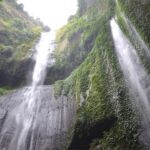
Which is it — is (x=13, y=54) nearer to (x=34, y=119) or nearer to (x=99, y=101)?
(x=34, y=119)

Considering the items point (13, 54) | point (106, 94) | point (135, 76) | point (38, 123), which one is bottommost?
point (38, 123)

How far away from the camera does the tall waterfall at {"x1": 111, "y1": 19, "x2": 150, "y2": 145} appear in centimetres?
1005

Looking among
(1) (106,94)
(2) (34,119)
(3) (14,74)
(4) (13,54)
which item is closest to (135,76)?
(1) (106,94)

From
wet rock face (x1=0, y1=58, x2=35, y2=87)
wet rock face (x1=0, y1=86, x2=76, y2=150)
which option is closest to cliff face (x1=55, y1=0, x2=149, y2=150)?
wet rock face (x1=0, y1=86, x2=76, y2=150)

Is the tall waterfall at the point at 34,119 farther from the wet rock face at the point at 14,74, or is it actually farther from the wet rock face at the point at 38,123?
the wet rock face at the point at 14,74

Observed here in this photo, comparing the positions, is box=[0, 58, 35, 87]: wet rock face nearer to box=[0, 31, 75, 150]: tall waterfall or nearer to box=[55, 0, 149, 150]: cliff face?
box=[0, 31, 75, 150]: tall waterfall

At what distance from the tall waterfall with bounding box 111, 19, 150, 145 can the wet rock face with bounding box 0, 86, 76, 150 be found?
11.2 ft

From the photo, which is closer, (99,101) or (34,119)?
(99,101)

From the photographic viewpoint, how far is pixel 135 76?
36.0 feet

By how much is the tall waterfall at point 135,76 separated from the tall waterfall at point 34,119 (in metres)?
3.47

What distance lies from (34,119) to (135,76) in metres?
6.02

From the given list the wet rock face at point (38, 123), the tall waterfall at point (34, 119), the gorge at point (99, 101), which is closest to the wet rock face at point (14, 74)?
the gorge at point (99, 101)

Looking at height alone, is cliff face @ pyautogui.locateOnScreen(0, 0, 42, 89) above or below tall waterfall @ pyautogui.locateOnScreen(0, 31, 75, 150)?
above

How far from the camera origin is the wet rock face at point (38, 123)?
12.2m
